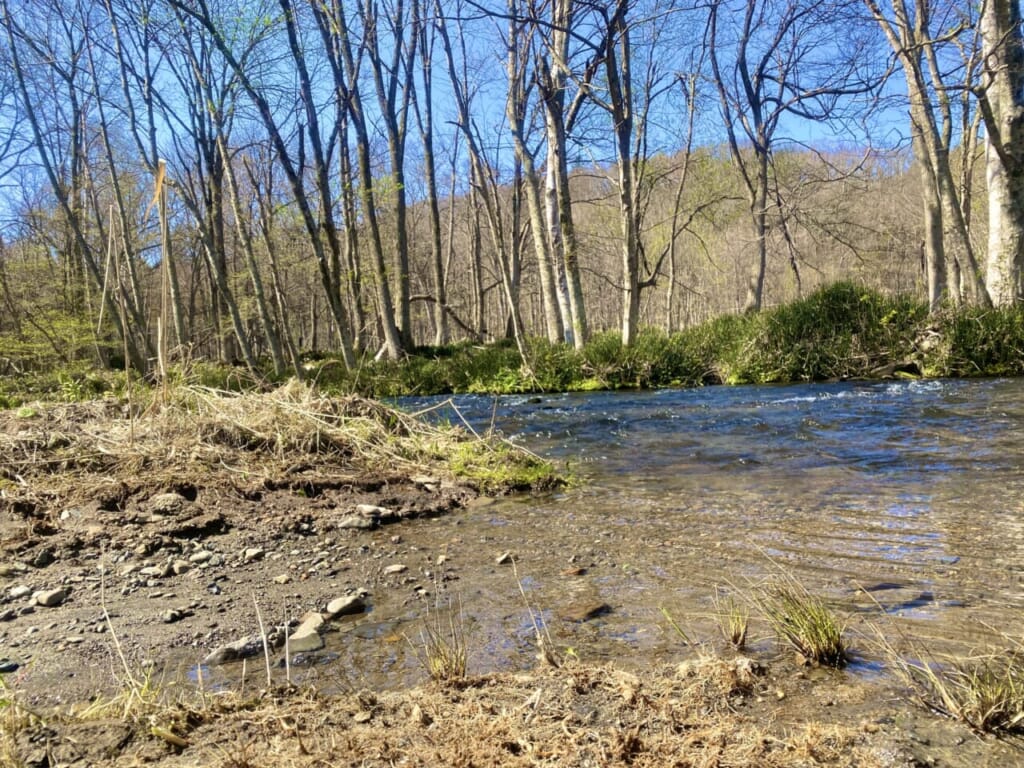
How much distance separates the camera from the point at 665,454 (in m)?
6.02

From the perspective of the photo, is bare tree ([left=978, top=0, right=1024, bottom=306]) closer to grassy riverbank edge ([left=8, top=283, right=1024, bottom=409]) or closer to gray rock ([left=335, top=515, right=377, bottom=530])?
grassy riverbank edge ([left=8, top=283, right=1024, bottom=409])

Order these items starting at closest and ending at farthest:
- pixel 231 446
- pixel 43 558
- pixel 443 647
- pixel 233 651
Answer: pixel 443 647 < pixel 233 651 < pixel 43 558 < pixel 231 446

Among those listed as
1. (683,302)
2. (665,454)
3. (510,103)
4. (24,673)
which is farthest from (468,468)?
(683,302)

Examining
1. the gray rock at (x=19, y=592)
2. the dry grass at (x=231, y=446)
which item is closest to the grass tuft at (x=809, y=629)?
the dry grass at (x=231, y=446)

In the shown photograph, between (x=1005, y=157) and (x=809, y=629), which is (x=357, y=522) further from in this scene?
(x=1005, y=157)

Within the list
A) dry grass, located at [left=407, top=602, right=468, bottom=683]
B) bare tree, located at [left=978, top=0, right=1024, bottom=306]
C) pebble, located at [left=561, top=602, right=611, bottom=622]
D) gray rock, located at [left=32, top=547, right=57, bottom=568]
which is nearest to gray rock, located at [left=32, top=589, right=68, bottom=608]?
gray rock, located at [left=32, top=547, right=57, bottom=568]

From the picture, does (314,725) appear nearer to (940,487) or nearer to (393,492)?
(393,492)

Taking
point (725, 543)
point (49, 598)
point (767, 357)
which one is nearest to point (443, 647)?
point (725, 543)

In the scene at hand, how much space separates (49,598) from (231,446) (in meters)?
2.29

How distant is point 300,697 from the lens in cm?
180

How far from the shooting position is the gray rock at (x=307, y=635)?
2.29 m

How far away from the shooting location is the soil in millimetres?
1437

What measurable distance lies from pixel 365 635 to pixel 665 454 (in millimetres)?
4146

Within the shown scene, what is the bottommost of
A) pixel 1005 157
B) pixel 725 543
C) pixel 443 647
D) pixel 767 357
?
pixel 725 543
